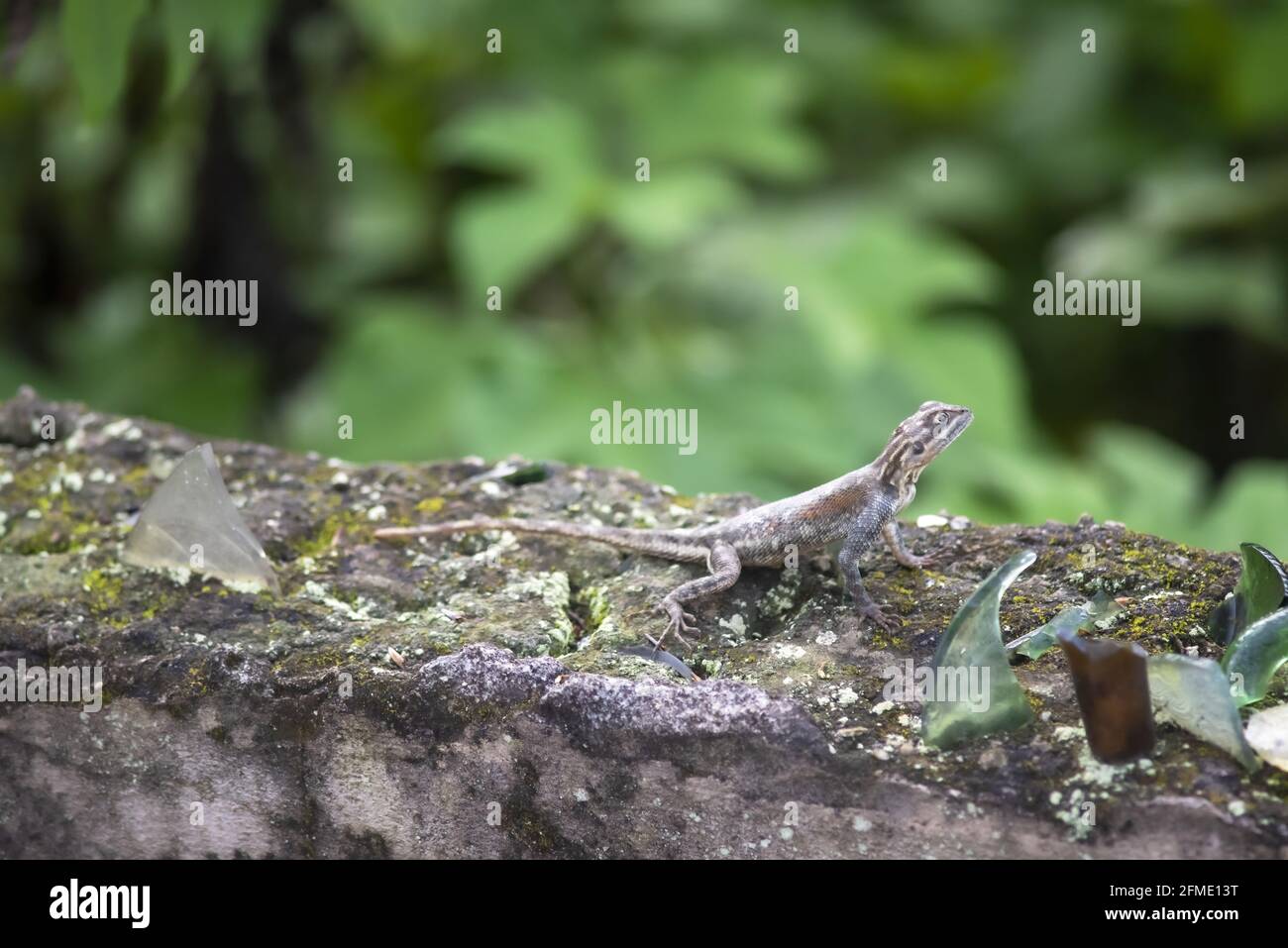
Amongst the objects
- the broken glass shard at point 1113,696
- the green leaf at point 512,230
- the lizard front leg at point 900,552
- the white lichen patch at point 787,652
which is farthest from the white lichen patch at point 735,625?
the green leaf at point 512,230

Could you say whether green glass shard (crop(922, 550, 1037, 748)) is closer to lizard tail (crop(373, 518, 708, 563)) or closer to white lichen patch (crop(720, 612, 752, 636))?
white lichen patch (crop(720, 612, 752, 636))

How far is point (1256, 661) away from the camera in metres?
3.10

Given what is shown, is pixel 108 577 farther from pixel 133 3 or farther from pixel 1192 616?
pixel 1192 616

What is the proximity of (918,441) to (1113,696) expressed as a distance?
1.32m

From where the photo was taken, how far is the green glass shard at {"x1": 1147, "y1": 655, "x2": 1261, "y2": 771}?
2930mm

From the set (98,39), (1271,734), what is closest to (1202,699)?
(1271,734)

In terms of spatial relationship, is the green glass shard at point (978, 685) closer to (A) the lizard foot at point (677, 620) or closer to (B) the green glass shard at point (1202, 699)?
(B) the green glass shard at point (1202, 699)

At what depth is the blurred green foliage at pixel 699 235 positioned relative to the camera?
242 inches

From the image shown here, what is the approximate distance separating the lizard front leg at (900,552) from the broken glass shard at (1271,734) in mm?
1058

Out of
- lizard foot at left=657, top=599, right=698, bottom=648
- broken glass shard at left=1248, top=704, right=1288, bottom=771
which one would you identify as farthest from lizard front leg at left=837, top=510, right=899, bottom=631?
broken glass shard at left=1248, top=704, right=1288, bottom=771

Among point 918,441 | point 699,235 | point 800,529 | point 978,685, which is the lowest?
point 978,685

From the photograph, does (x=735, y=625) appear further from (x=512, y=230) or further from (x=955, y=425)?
(x=512, y=230)

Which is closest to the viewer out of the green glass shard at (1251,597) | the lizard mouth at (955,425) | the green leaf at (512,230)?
the green glass shard at (1251,597)

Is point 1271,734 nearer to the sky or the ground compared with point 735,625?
nearer to the ground
